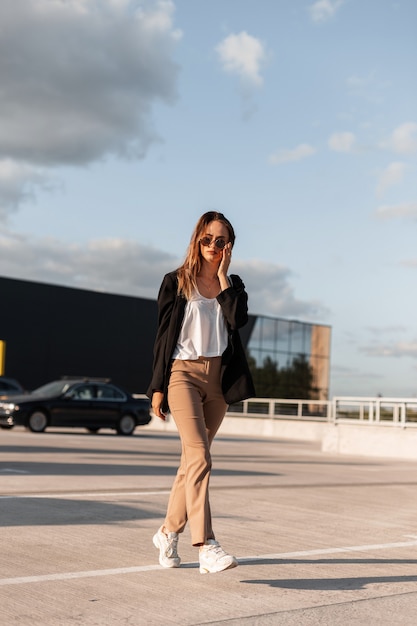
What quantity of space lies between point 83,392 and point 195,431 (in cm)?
2108

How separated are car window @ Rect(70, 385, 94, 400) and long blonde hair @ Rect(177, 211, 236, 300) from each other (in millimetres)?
20753

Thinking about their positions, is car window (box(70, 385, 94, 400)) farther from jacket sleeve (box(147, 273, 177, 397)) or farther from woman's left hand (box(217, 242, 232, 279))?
woman's left hand (box(217, 242, 232, 279))

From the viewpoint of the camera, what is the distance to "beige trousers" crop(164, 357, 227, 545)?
5.22 meters

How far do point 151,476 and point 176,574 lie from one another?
6892mm

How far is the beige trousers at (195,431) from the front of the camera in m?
5.22

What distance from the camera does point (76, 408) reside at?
25828mm

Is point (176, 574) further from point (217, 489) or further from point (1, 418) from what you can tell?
point (1, 418)

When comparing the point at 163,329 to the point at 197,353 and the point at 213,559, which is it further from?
the point at 213,559

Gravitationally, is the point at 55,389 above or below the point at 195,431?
above

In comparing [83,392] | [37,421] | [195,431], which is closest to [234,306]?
[195,431]

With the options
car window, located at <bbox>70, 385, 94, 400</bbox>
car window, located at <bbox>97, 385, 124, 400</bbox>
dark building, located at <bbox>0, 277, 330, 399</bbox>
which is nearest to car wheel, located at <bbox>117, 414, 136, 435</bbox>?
car window, located at <bbox>97, 385, 124, 400</bbox>

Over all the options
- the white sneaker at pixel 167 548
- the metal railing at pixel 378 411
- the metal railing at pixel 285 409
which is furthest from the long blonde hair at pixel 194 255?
the metal railing at pixel 285 409

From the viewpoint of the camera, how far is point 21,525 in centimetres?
724

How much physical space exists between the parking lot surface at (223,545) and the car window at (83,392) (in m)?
13.1
